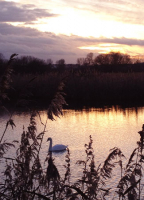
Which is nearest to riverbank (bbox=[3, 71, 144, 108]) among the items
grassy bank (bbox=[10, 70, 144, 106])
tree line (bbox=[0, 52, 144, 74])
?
grassy bank (bbox=[10, 70, 144, 106])

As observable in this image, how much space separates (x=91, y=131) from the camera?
33.6ft

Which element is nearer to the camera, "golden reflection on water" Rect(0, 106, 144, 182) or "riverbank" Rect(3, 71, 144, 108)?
"golden reflection on water" Rect(0, 106, 144, 182)

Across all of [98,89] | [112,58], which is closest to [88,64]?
[112,58]

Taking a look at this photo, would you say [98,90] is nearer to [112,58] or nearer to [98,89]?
[98,89]

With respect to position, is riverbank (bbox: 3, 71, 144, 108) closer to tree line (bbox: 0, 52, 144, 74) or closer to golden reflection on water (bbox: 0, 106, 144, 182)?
golden reflection on water (bbox: 0, 106, 144, 182)

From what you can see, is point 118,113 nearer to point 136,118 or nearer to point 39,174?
point 136,118

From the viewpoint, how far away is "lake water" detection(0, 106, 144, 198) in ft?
24.6

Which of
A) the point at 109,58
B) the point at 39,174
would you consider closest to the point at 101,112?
the point at 39,174

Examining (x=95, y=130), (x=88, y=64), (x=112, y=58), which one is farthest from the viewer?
(x=112, y=58)

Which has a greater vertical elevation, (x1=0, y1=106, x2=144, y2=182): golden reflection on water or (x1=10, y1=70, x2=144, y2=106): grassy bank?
(x1=10, y1=70, x2=144, y2=106): grassy bank

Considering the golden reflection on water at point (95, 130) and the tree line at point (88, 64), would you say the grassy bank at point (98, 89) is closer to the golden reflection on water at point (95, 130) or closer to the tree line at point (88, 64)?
the golden reflection on water at point (95, 130)

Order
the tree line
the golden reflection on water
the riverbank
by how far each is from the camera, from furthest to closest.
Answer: the tree line < the riverbank < the golden reflection on water

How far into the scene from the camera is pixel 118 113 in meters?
13.9

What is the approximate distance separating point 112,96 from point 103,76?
5.45 ft
